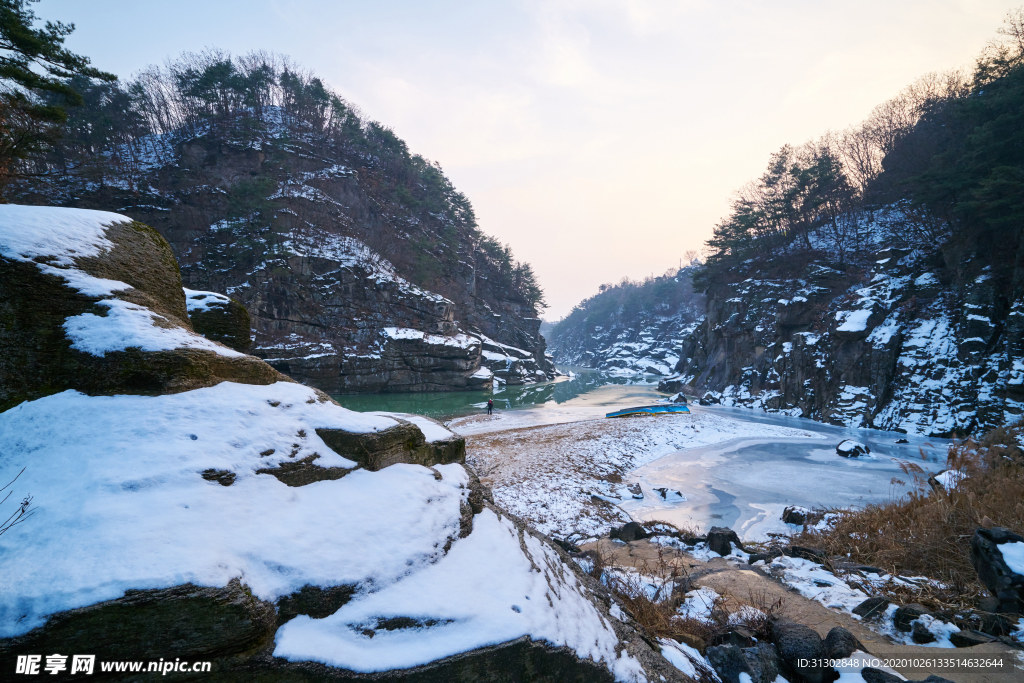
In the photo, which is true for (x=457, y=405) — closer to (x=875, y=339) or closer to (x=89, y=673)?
(x=875, y=339)

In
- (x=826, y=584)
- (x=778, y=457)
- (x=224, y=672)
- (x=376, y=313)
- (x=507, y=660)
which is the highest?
(x=376, y=313)

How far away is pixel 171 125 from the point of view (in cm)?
5034

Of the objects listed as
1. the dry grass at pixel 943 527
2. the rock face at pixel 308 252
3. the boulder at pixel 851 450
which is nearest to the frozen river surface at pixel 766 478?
the boulder at pixel 851 450

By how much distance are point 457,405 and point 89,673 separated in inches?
1261

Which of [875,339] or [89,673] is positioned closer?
[89,673]

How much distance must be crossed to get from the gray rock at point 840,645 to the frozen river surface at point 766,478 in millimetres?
5370

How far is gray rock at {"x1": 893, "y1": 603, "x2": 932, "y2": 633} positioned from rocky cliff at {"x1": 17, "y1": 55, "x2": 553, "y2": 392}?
126 feet

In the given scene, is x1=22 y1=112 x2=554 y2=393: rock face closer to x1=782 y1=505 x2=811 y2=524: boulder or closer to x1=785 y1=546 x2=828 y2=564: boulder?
x1=782 y1=505 x2=811 y2=524: boulder

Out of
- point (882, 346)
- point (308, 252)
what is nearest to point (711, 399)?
point (882, 346)

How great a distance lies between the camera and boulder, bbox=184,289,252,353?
502cm

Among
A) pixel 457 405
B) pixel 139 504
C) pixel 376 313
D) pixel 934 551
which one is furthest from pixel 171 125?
pixel 934 551

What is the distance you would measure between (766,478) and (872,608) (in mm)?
10626

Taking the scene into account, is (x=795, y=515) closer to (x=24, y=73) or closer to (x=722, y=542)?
(x=722, y=542)

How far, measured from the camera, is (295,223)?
43312 millimetres
